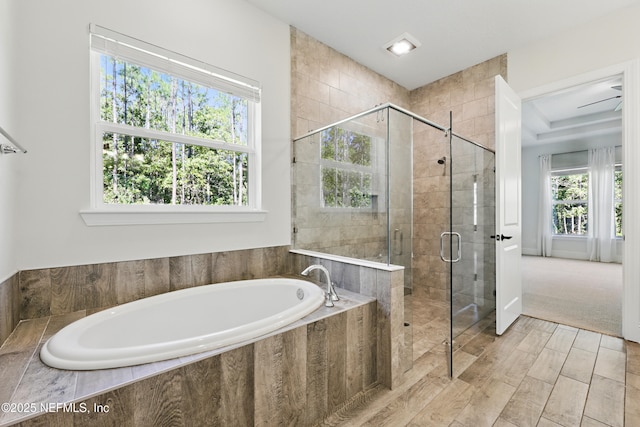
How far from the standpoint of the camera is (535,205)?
6930 millimetres

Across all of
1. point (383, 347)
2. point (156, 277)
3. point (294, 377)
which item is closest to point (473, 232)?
point (383, 347)

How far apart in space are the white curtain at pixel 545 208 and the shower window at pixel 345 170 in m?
6.44

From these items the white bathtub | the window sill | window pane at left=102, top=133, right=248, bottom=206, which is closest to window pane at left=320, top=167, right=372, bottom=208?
the window sill

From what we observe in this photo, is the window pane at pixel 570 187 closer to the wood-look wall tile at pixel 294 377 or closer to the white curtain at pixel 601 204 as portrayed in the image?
the white curtain at pixel 601 204

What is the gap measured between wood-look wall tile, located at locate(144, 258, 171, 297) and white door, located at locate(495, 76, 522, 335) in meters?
2.65

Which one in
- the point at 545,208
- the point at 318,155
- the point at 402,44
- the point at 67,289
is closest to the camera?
the point at 67,289

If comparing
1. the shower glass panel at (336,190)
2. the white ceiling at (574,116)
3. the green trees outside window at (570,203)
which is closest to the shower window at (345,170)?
the shower glass panel at (336,190)

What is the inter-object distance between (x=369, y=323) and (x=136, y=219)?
163 cm

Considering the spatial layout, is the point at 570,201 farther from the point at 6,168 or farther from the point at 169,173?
the point at 6,168

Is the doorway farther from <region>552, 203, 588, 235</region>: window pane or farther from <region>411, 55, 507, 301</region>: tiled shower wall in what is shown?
<region>411, 55, 507, 301</region>: tiled shower wall

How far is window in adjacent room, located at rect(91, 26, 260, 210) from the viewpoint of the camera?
5.84 ft

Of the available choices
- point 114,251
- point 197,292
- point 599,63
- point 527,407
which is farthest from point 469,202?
point 114,251

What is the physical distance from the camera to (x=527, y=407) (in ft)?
5.02

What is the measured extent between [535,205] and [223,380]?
817cm
